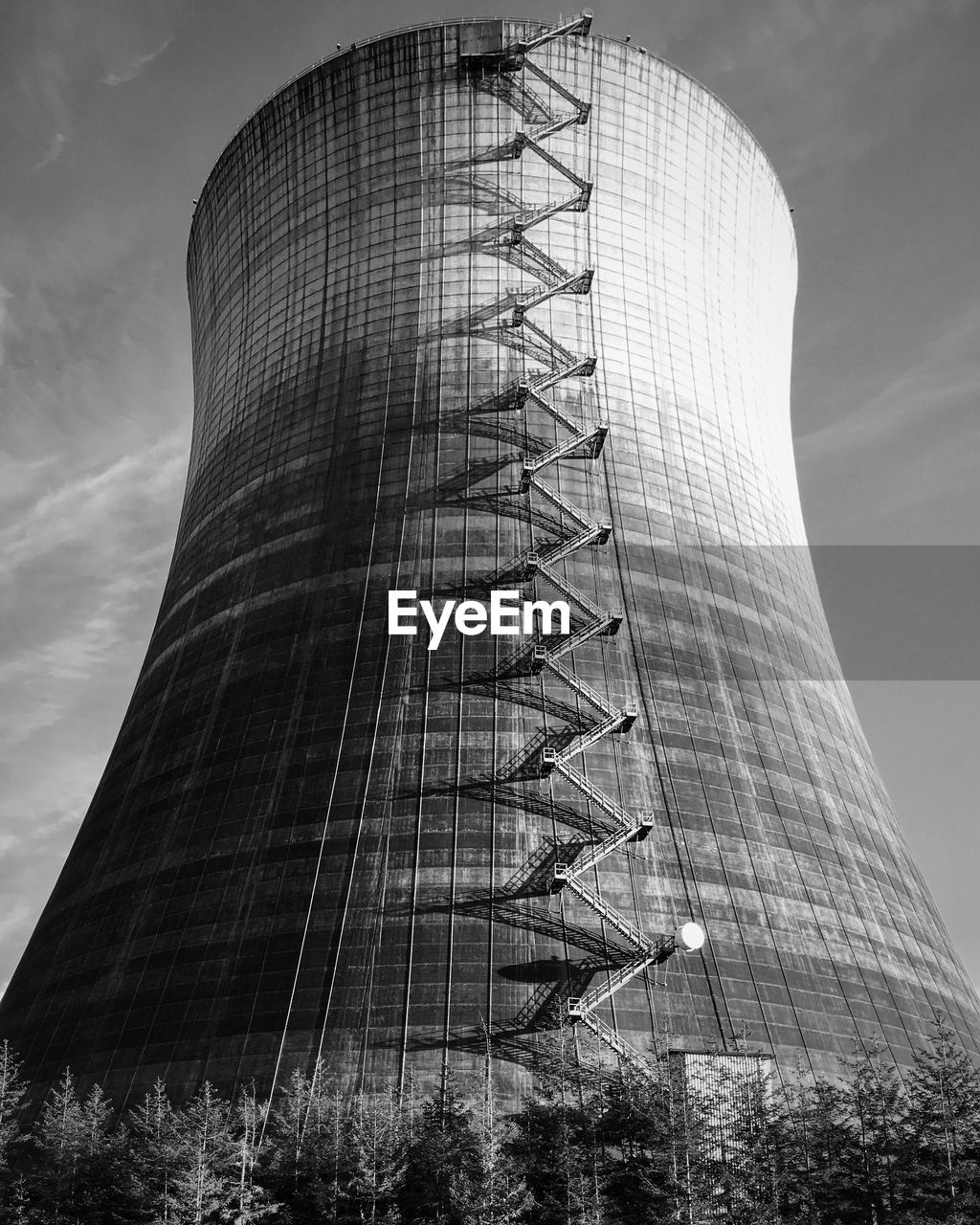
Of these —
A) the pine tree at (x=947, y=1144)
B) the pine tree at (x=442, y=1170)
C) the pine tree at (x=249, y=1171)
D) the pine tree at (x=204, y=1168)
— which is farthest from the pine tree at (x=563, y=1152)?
the pine tree at (x=947, y=1144)

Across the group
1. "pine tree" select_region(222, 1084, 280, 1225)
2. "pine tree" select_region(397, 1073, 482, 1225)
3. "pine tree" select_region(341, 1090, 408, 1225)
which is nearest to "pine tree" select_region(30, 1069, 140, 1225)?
"pine tree" select_region(222, 1084, 280, 1225)

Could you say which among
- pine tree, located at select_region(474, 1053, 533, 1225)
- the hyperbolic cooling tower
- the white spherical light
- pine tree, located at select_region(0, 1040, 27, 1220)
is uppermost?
the hyperbolic cooling tower

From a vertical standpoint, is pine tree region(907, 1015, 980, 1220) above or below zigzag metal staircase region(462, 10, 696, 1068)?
below

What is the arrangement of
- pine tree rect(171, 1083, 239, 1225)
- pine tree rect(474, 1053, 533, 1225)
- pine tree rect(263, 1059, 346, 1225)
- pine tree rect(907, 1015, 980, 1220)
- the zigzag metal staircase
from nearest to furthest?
pine tree rect(474, 1053, 533, 1225) → pine tree rect(171, 1083, 239, 1225) → pine tree rect(263, 1059, 346, 1225) → pine tree rect(907, 1015, 980, 1220) → the zigzag metal staircase

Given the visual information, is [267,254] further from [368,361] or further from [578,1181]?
[578,1181]

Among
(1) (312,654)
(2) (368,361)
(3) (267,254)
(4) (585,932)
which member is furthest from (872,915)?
(3) (267,254)

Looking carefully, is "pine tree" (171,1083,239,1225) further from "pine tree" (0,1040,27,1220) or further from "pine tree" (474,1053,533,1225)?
"pine tree" (474,1053,533,1225)

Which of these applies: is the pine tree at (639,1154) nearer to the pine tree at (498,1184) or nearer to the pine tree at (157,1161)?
the pine tree at (498,1184)
